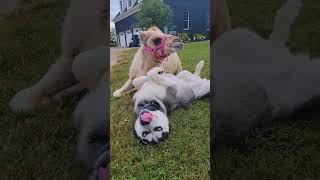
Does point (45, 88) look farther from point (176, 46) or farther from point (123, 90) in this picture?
point (176, 46)

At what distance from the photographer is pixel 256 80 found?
2787 mm

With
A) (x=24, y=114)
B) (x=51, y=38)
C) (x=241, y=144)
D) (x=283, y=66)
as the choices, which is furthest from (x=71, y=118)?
(x=283, y=66)

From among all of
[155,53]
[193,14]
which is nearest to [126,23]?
[155,53]

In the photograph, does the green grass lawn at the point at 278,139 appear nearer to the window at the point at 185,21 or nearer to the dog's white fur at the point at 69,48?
the window at the point at 185,21

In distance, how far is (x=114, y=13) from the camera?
2.46 metres

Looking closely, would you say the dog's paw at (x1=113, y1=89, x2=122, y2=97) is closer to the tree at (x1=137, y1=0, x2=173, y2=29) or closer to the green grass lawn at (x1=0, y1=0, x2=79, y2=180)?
the tree at (x1=137, y1=0, x2=173, y2=29)

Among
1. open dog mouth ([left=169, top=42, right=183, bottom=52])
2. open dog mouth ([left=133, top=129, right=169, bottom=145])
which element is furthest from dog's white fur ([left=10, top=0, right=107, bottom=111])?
open dog mouth ([left=133, top=129, right=169, bottom=145])

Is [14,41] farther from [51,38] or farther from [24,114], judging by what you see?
[24,114]

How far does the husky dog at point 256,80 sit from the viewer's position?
270 centimetres

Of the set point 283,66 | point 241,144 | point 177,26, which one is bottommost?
point 241,144

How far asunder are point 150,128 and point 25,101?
0.76 meters

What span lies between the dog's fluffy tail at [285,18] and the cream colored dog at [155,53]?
2.38 feet

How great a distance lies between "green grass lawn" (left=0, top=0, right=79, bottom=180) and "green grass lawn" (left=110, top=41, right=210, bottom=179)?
359 millimetres

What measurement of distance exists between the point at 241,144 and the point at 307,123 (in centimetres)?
40
